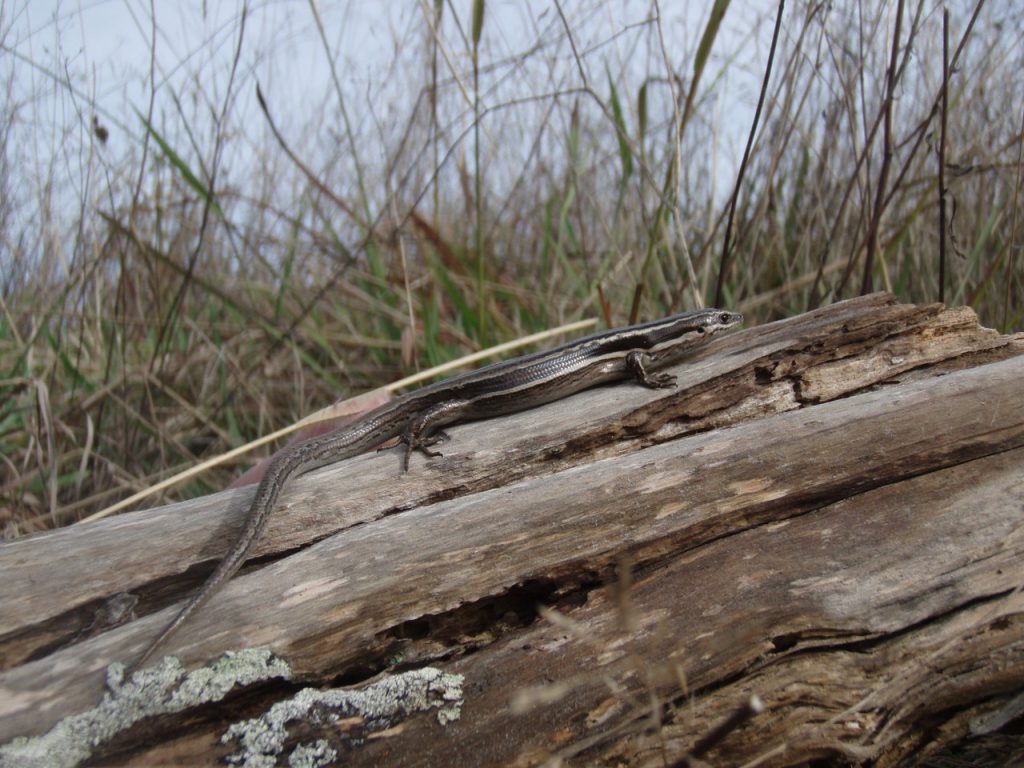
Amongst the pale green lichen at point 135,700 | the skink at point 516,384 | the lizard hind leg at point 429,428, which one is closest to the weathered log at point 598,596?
the pale green lichen at point 135,700

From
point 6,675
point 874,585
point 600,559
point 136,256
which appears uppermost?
point 136,256

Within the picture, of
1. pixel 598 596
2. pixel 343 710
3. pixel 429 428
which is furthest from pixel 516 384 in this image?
pixel 343 710

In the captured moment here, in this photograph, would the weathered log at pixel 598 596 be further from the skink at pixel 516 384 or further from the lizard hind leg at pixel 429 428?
the skink at pixel 516 384

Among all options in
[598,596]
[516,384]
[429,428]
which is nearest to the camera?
[598,596]

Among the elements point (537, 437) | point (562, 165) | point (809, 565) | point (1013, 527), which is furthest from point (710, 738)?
point (562, 165)

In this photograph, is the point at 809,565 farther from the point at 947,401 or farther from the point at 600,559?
the point at 947,401

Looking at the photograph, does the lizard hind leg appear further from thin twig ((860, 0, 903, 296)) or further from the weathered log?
thin twig ((860, 0, 903, 296))

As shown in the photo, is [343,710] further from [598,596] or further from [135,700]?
[598,596]
